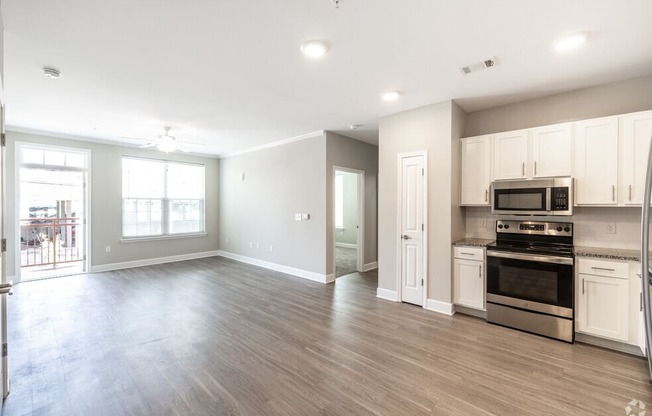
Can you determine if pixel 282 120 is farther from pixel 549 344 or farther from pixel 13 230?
pixel 13 230

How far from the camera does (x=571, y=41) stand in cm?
230

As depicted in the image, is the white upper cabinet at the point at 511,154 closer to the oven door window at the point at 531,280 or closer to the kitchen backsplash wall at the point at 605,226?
the kitchen backsplash wall at the point at 605,226

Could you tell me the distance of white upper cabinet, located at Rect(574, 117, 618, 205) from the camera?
9.52 feet

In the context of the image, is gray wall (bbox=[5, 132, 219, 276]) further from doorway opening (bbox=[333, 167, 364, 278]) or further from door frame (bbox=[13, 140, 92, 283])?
doorway opening (bbox=[333, 167, 364, 278])

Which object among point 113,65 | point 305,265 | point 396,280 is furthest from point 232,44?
point 305,265

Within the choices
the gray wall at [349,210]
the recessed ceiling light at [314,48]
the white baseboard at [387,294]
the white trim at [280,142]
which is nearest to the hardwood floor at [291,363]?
the white baseboard at [387,294]

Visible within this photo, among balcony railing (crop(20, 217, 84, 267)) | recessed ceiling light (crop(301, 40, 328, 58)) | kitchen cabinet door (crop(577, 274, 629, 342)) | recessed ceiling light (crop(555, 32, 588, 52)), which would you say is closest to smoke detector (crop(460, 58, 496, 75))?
recessed ceiling light (crop(555, 32, 588, 52))

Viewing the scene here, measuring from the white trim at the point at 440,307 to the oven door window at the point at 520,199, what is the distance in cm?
140

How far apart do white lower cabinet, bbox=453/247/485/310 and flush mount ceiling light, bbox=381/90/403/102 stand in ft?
6.83

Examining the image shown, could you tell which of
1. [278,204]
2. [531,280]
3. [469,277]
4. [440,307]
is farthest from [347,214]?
[531,280]

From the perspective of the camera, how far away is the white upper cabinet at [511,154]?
339 cm

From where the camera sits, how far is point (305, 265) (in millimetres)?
5555

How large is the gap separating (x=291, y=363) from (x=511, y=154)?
3.46 meters

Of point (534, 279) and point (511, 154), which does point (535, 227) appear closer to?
point (534, 279)
